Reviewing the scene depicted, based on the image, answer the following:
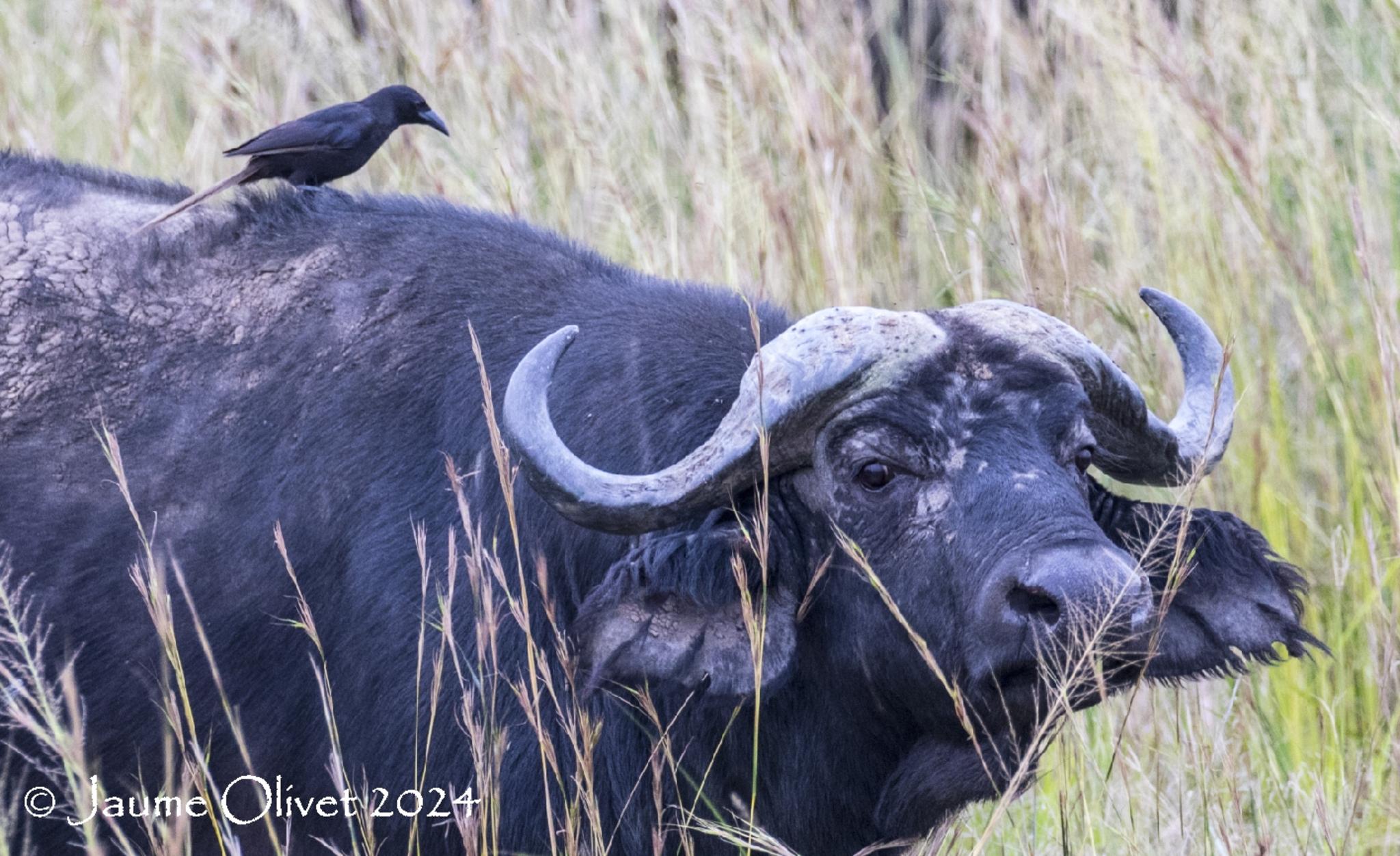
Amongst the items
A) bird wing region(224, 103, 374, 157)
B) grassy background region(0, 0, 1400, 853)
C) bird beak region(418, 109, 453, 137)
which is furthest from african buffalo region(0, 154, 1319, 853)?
bird beak region(418, 109, 453, 137)

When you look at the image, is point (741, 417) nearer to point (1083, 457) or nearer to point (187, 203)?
point (1083, 457)

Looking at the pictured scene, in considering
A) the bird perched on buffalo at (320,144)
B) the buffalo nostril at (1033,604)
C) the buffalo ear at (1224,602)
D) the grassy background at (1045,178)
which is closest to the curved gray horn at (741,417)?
the buffalo nostril at (1033,604)

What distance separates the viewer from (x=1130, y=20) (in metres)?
6.02

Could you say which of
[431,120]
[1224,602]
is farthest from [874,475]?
[431,120]

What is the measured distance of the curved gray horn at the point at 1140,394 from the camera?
335 cm

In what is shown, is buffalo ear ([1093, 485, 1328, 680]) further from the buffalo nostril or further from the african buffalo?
the buffalo nostril

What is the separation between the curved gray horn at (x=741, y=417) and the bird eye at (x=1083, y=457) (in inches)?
14.6

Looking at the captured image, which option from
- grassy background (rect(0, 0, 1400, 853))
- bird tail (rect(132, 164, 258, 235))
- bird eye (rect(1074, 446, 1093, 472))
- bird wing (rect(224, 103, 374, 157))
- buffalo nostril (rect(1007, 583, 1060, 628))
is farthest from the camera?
grassy background (rect(0, 0, 1400, 853))

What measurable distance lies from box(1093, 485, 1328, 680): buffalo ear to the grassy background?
0.27 metres

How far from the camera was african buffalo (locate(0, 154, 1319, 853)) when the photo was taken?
3135 millimetres

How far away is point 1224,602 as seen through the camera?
11.3ft

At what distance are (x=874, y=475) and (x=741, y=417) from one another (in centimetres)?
29

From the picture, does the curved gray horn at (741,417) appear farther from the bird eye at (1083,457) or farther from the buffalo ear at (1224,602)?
the buffalo ear at (1224,602)

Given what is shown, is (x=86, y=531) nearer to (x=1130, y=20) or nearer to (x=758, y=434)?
(x=758, y=434)
